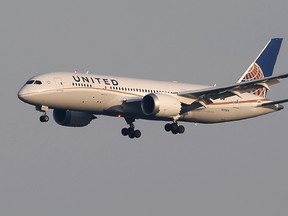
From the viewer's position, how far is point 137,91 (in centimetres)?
9162

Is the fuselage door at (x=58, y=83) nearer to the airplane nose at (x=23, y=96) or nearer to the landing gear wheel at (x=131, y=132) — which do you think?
the airplane nose at (x=23, y=96)

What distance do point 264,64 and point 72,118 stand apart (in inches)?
782

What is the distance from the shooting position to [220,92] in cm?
9219

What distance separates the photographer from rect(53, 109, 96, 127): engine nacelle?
312ft

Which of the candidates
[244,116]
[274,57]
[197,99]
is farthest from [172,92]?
[274,57]

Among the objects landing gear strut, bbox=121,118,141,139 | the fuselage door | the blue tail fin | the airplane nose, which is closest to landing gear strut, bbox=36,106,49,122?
the airplane nose

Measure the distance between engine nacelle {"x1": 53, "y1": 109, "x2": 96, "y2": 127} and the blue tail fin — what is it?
15376mm

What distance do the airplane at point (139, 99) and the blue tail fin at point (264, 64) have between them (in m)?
3.55

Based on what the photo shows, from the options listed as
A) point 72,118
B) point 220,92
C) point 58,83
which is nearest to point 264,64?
point 220,92

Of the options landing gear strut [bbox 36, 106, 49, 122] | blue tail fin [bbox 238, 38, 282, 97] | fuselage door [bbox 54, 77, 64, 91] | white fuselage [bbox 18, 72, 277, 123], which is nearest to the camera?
white fuselage [bbox 18, 72, 277, 123]

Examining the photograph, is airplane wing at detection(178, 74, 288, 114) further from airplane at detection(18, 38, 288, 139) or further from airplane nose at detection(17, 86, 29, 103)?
airplane nose at detection(17, 86, 29, 103)

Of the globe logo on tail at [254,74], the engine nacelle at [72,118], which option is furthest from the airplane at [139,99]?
the globe logo on tail at [254,74]

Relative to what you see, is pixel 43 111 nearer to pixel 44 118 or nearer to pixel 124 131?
pixel 44 118

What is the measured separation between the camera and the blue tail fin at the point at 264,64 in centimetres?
10344
